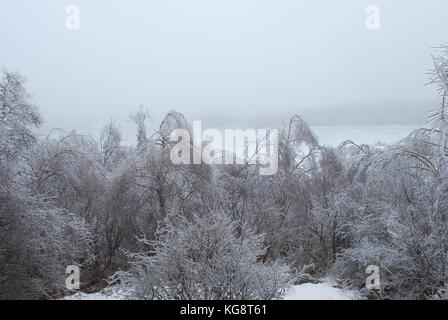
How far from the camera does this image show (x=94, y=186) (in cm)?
1803

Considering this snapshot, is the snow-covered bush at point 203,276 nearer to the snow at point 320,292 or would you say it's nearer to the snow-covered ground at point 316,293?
the snow-covered ground at point 316,293

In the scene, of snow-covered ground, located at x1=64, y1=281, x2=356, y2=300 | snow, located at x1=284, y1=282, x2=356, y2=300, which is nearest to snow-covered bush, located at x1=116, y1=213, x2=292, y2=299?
snow-covered ground, located at x1=64, y1=281, x2=356, y2=300

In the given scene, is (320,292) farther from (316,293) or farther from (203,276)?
(203,276)

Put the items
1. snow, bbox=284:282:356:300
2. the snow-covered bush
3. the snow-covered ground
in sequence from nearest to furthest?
1. the snow-covered bush
2. the snow-covered ground
3. snow, bbox=284:282:356:300

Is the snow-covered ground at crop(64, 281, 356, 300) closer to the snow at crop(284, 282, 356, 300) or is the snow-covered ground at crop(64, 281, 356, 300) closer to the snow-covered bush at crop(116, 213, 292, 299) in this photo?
the snow at crop(284, 282, 356, 300)

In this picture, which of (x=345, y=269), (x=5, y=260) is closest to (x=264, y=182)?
(x=345, y=269)

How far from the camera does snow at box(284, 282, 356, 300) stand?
50.8ft

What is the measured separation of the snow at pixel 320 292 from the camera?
15.5 meters

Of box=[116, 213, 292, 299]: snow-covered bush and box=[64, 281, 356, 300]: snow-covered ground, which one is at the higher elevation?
box=[116, 213, 292, 299]: snow-covered bush

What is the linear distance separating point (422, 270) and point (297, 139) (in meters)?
9.86

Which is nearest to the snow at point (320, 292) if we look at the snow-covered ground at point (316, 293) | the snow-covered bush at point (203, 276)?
the snow-covered ground at point (316, 293)

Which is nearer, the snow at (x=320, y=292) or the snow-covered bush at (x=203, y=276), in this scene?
the snow-covered bush at (x=203, y=276)

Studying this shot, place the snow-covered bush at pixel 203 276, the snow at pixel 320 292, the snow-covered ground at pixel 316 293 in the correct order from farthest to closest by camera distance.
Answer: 1. the snow at pixel 320 292
2. the snow-covered ground at pixel 316 293
3. the snow-covered bush at pixel 203 276

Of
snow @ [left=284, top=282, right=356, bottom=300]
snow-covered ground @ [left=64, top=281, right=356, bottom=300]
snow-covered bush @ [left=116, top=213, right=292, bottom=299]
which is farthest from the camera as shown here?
snow @ [left=284, top=282, right=356, bottom=300]
